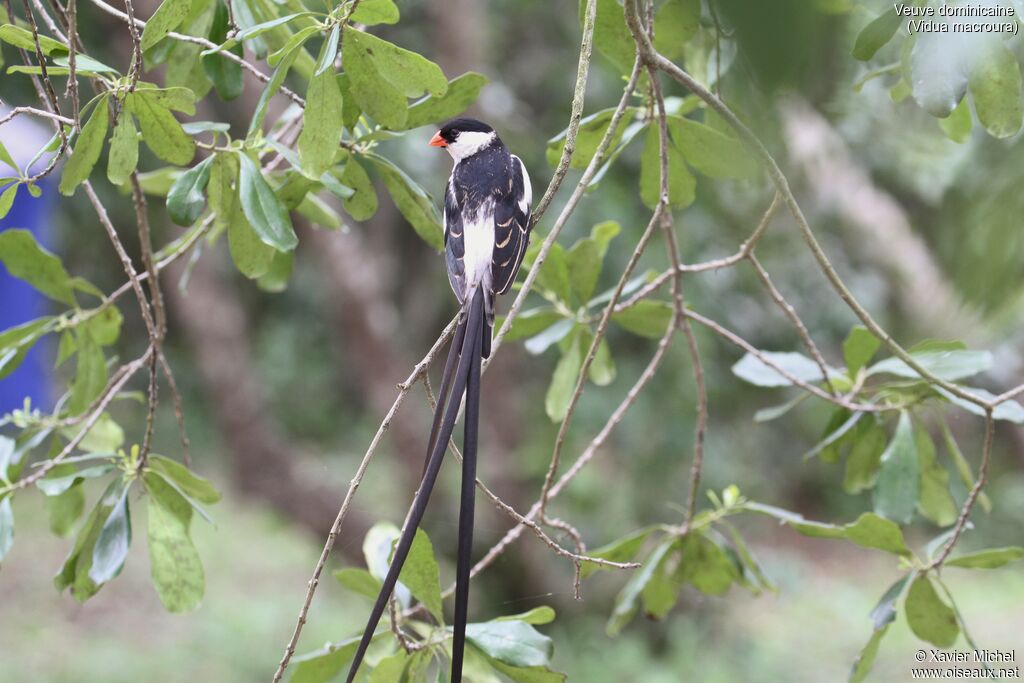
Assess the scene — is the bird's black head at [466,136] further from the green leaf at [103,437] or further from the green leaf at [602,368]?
the green leaf at [103,437]

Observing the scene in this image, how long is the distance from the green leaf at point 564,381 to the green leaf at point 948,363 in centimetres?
49

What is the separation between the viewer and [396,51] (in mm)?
1172

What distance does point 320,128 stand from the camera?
115cm

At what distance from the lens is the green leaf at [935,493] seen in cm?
165

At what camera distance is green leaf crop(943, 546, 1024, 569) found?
1.46 metres

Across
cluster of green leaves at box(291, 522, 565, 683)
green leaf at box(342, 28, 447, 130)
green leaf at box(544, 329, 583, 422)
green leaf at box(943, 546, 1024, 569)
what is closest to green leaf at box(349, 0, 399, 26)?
green leaf at box(342, 28, 447, 130)

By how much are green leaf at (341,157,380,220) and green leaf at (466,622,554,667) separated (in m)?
0.61

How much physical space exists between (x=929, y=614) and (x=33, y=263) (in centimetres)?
153

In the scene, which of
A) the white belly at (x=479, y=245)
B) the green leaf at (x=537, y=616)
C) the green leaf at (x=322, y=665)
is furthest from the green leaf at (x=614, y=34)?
the green leaf at (x=322, y=665)

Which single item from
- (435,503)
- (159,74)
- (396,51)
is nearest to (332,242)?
(159,74)

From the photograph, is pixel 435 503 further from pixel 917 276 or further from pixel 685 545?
pixel 685 545

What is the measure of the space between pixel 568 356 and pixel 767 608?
3.89 meters

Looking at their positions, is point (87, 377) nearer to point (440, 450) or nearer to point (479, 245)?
point (479, 245)

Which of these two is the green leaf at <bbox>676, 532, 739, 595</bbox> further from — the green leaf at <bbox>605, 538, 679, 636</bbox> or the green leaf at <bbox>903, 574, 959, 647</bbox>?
the green leaf at <bbox>903, 574, 959, 647</bbox>
